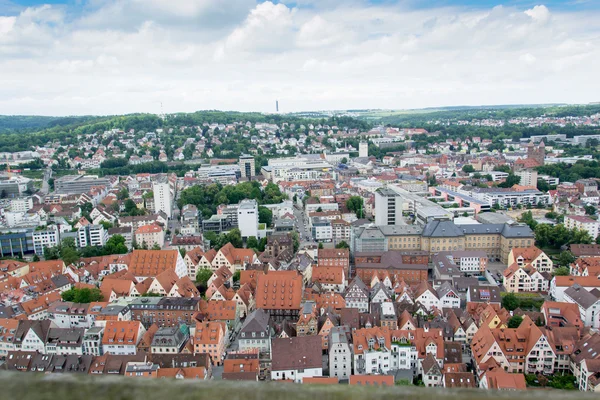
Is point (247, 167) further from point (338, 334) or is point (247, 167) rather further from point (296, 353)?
point (296, 353)

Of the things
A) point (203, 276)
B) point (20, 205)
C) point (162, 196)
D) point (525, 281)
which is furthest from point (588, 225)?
point (20, 205)

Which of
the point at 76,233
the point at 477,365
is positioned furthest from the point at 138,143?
the point at 477,365

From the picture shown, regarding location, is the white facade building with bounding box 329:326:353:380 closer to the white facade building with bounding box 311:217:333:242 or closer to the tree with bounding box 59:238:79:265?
→ the white facade building with bounding box 311:217:333:242

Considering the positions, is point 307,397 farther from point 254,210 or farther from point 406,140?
point 406,140

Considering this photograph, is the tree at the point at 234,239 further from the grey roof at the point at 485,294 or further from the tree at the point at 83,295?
the grey roof at the point at 485,294

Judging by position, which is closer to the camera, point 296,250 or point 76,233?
point 296,250

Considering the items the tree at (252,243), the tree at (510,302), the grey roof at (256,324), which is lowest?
the tree at (510,302)

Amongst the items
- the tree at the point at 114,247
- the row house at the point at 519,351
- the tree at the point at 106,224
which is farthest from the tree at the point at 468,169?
the row house at the point at 519,351

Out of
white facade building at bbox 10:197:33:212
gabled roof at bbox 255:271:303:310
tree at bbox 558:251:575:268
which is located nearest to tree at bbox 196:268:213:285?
gabled roof at bbox 255:271:303:310
